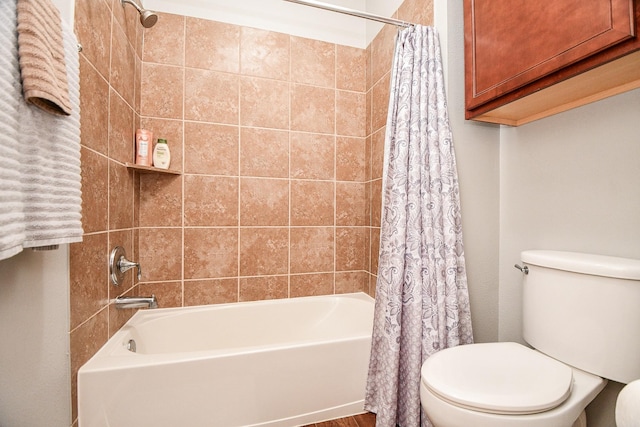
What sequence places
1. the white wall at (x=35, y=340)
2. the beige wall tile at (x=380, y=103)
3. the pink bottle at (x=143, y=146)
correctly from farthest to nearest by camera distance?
the beige wall tile at (x=380, y=103), the pink bottle at (x=143, y=146), the white wall at (x=35, y=340)

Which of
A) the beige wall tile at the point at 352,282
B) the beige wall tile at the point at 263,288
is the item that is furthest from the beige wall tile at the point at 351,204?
the beige wall tile at the point at 263,288

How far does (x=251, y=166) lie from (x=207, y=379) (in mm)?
1187

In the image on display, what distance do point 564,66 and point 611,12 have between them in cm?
14

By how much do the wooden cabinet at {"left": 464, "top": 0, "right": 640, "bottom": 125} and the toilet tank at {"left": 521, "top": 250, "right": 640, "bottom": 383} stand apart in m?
0.59

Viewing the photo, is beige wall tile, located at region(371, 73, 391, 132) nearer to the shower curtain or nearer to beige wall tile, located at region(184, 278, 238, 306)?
the shower curtain

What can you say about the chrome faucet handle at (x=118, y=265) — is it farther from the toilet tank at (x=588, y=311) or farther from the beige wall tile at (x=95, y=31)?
the toilet tank at (x=588, y=311)

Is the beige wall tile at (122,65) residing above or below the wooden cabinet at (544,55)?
above

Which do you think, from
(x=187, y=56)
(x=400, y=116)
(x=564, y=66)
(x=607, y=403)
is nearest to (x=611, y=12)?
(x=564, y=66)

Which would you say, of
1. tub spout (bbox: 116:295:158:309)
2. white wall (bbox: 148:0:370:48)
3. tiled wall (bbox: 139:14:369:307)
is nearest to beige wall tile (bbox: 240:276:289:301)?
tiled wall (bbox: 139:14:369:307)

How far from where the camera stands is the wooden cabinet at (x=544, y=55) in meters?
0.75

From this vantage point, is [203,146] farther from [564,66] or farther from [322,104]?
[564,66]

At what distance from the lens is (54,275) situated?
90 centimetres

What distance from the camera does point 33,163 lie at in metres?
0.71

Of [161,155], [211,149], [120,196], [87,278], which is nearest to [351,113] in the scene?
[211,149]
